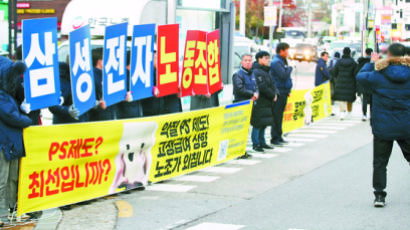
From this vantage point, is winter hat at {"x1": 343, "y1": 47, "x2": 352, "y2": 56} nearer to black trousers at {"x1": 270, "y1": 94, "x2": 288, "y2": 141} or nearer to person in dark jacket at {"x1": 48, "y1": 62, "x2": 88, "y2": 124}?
black trousers at {"x1": 270, "y1": 94, "x2": 288, "y2": 141}

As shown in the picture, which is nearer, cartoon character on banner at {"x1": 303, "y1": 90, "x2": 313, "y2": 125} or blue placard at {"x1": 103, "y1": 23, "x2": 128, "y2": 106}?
blue placard at {"x1": 103, "y1": 23, "x2": 128, "y2": 106}

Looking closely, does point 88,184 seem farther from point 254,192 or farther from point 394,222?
point 394,222

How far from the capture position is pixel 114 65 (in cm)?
905

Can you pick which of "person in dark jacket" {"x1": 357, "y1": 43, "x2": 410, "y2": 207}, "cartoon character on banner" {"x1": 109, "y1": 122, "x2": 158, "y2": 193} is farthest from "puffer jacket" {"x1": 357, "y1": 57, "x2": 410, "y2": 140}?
"cartoon character on banner" {"x1": 109, "y1": 122, "x2": 158, "y2": 193}

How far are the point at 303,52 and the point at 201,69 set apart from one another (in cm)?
4060

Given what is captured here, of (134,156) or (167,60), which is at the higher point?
(167,60)

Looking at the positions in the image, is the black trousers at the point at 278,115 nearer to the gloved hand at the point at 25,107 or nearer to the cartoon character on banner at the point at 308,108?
the cartoon character on banner at the point at 308,108

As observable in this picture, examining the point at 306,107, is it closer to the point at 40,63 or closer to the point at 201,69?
the point at 201,69

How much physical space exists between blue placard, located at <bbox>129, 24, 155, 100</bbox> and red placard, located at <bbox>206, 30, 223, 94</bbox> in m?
1.85

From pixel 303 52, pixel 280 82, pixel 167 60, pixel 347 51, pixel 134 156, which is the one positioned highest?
pixel 167 60

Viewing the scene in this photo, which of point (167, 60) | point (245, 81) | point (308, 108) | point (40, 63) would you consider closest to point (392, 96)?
point (167, 60)

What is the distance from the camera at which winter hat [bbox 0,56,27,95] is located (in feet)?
23.0

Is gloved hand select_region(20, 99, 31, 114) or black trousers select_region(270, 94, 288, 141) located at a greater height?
gloved hand select_region(20, 99, 31, 114)

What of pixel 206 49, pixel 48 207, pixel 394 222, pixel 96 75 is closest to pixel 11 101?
pixel 48 207
